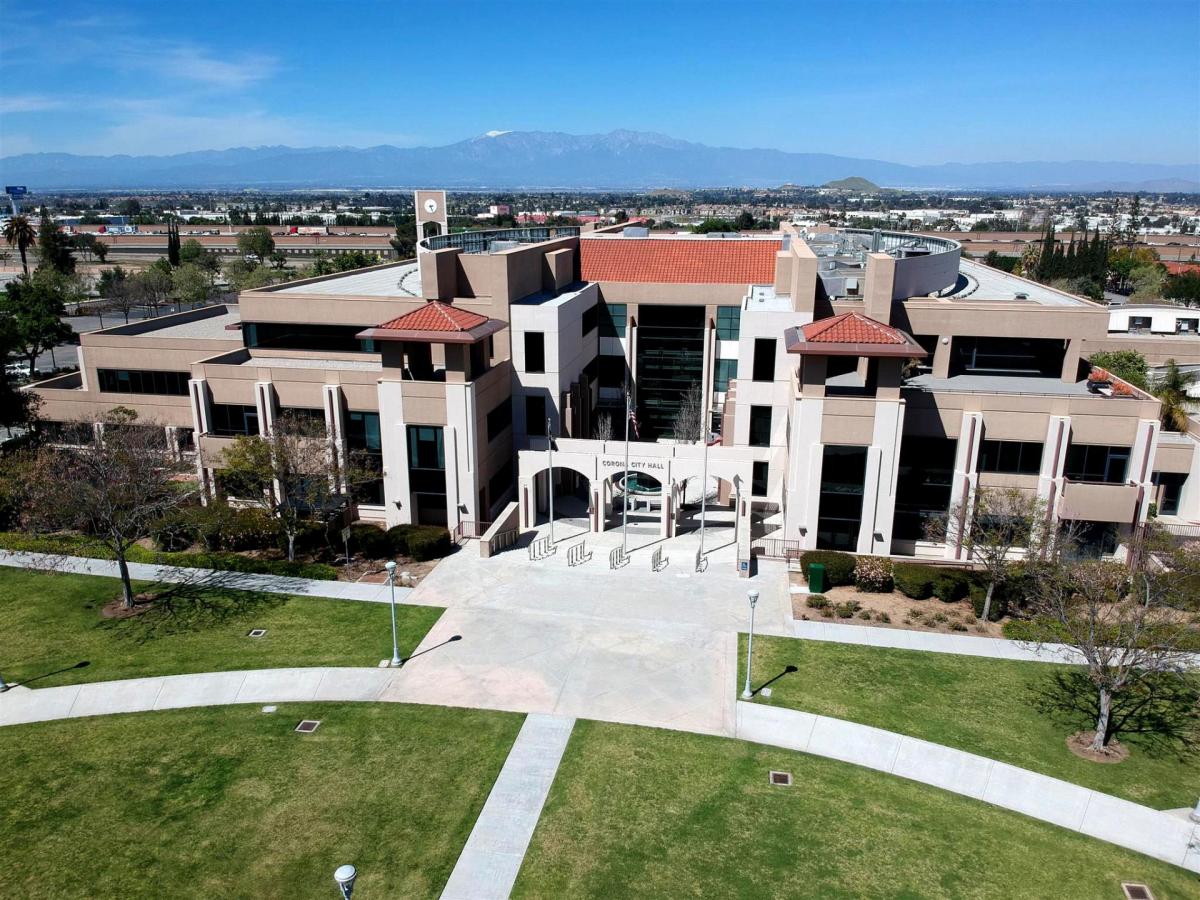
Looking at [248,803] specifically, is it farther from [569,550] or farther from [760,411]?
[760,411]

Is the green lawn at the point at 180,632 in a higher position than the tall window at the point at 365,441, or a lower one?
lower

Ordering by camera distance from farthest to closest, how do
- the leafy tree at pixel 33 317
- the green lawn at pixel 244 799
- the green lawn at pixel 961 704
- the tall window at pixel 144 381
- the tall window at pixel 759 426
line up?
the leafy tree at pixel 33 317, the tall window at pixel 144 381, the tall window at pixel 759 426, the green lawn at pixel 961 704, the green lawn at pixel 244 799

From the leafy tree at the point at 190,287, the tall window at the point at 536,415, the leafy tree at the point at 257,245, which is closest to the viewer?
the tall window at the point at 536,415

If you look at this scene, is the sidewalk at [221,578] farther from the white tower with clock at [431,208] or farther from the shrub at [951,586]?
the white tower with clock at [431,208]

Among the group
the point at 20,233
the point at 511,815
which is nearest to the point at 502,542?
the point at 511,815

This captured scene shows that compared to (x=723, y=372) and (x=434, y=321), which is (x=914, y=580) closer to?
(x=723, y=372)

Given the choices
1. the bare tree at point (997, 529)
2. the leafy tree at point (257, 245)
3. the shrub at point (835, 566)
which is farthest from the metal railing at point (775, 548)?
the leafy tree at point (257, 245)

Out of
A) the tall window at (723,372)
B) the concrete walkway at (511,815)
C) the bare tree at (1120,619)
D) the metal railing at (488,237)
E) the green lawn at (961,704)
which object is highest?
the metal railing at (488,237)

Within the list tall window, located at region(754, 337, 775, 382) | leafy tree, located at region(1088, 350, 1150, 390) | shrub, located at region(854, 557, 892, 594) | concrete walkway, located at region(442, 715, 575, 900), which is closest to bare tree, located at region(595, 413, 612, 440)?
tall window, located at region(754, 337, 775, 382)
